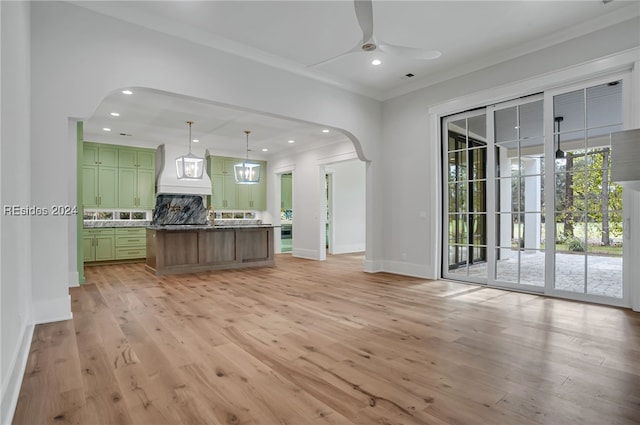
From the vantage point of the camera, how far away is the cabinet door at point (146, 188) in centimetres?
845

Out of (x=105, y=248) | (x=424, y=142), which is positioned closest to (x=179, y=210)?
(x=105, y=248)

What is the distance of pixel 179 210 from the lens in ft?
28.8

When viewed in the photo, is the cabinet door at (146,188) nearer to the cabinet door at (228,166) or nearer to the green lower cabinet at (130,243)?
the green lower cabinet at (130,243)

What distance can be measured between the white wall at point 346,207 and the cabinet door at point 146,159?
4.42 m

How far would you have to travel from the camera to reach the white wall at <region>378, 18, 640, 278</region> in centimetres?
421

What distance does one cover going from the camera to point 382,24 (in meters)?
3.91

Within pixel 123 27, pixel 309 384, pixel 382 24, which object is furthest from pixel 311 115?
pixel 309 384

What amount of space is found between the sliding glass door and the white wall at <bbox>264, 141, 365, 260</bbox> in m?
2.96

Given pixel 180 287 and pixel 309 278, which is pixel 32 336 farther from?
pixel 309 278

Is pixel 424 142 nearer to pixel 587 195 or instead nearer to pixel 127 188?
pixel 587 195

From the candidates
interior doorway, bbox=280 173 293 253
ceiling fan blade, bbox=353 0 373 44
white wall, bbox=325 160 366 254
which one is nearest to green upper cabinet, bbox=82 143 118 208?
interior doorway, bbox=280 173 293 253

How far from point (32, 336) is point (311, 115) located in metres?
3.99

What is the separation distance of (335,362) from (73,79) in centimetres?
347

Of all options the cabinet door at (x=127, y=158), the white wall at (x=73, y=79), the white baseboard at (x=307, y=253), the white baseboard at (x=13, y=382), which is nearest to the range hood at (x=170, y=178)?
the cabinet door at (x=127, y=158)
